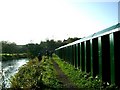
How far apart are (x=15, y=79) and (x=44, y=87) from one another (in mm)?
1576

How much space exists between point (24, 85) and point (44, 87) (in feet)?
4.72

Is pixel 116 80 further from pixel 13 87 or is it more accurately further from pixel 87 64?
pixel 87 64

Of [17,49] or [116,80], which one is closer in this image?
[116,80]

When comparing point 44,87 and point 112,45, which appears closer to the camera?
point 112,45

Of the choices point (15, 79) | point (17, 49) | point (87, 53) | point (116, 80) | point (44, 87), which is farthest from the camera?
point (17, 49)

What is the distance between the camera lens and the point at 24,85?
37.2 feet

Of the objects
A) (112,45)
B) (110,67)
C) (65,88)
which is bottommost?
(65,88)

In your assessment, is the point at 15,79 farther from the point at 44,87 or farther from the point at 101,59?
the point at 101,59

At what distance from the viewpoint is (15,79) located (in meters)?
11.6

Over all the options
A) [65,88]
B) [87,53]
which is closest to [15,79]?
[65,88]

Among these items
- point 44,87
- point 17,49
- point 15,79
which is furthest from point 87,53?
point 17,49

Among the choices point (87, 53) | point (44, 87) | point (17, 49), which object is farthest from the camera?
point (17, 49)

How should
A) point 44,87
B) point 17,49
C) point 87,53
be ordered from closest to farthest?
1. point 44,87
2. point 87,53
3. point 17,49

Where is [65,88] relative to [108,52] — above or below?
below
